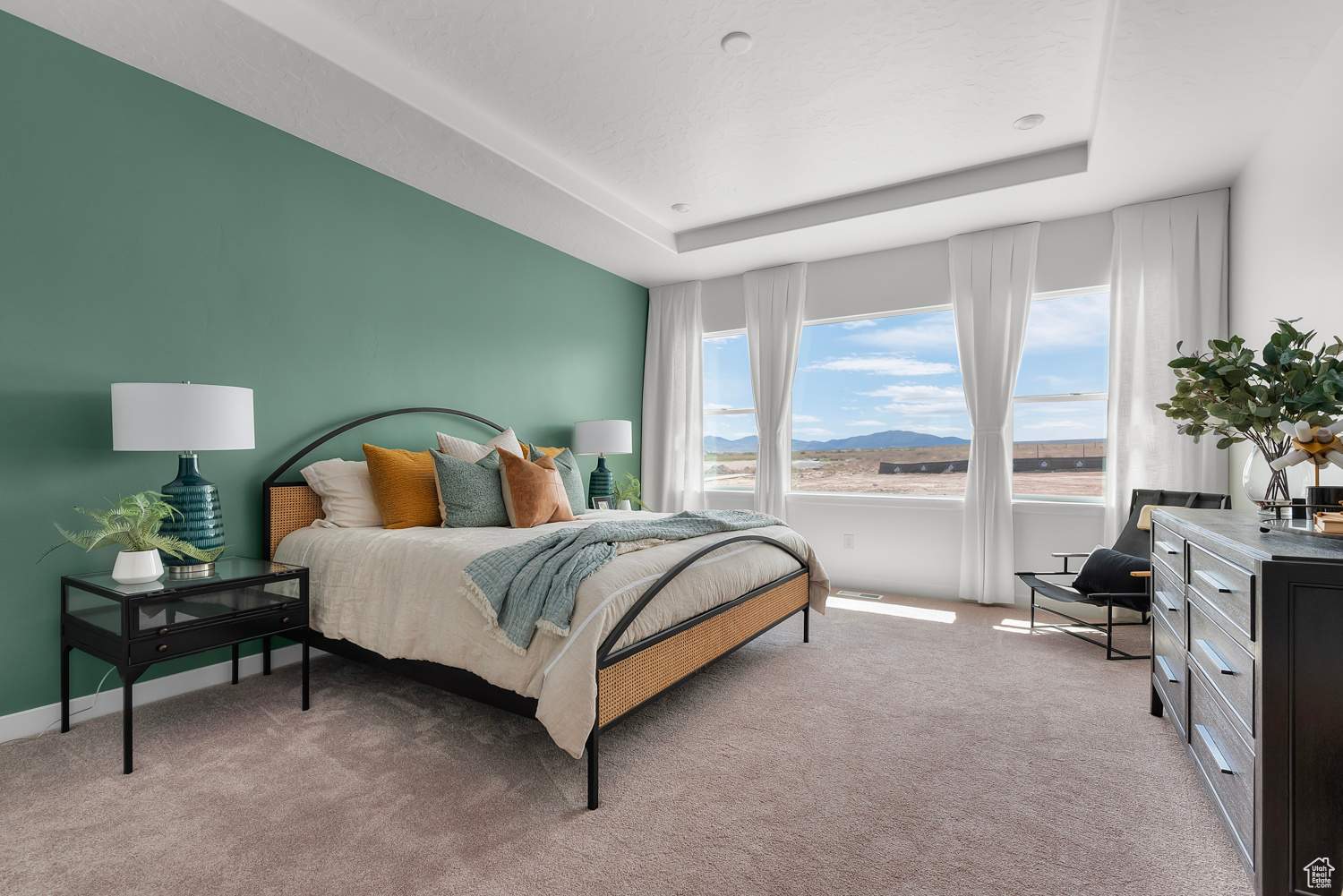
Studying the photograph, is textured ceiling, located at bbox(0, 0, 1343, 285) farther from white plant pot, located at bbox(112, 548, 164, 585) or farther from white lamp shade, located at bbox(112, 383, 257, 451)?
white plant pot, located at bbox(112, 548, 164, 585)

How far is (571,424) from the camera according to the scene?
505 cm

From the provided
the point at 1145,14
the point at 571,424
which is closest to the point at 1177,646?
the point at 1145,14

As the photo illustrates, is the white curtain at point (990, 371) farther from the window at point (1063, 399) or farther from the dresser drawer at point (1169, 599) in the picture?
the dresser drawer at point (1169, 599)

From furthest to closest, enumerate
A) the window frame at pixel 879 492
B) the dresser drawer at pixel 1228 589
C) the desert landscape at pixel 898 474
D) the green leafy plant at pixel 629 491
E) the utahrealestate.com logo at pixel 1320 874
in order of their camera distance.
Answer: the green leafy plant at pixel 629 491 → the window frame at pixel 879 492 → the desert landscape at pixel 898 474 → the dresser drawer at pixel 1228 589 → the utahrealestate.com logo at pixel 1320 874

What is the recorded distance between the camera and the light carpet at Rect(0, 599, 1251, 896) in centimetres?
159

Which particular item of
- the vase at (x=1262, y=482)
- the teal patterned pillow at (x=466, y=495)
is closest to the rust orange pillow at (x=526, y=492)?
the teal patterned pillow at (x=466, y=495)

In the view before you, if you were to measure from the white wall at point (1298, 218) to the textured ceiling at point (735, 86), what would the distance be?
128mm

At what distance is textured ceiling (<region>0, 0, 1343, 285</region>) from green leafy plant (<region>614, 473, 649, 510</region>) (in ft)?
7.11

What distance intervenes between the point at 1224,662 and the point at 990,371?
124 inches

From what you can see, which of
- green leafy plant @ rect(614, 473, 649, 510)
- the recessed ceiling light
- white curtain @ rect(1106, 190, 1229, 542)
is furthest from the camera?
green leafy plant @ rect(614, 473, 649, 510)

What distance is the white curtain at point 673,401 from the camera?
18.7 ft

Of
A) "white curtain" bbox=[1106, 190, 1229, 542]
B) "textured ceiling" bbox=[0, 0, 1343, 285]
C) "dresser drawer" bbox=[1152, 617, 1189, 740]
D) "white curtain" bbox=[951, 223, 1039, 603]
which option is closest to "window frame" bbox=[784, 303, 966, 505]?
"white curtain" bbox=[951, 223, 1039, 603]

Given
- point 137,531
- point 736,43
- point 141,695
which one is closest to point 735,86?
point 736,43

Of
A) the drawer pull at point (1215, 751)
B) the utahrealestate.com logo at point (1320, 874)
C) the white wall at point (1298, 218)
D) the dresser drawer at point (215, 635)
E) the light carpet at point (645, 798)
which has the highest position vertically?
the white wall at point (1298, 218)
